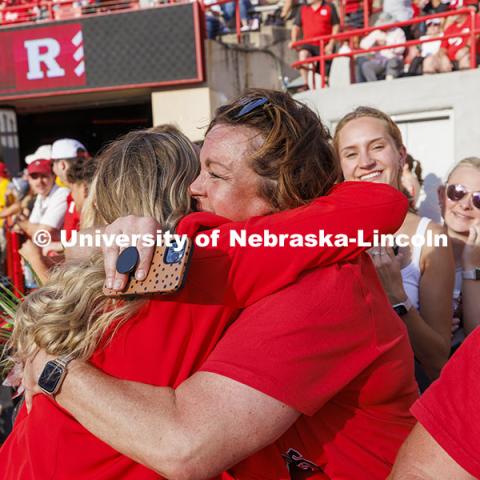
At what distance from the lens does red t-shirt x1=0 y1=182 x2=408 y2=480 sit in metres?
1.38

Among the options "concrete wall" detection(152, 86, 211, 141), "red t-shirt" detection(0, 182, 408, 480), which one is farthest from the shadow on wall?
"concrete wall" detection(152, 86, 211, 141)

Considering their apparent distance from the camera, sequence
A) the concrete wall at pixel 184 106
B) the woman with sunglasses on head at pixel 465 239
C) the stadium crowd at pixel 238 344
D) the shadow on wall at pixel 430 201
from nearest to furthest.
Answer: the stadium crowd at pixel 238 344, the woman with sunglasses on head at pixel 465 239, the shadow on wall at pixel 430 201, the concrete wall at pixel 184 106

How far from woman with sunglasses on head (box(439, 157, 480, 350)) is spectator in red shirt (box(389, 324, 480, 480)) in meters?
1.79

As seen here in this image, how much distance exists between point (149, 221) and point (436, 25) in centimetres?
866

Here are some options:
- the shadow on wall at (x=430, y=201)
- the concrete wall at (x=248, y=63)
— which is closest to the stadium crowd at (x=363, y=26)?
the concrete wall at (x=248, y=63)

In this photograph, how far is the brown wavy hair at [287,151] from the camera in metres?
1.57

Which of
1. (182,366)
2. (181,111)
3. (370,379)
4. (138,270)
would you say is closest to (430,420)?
(370,379)

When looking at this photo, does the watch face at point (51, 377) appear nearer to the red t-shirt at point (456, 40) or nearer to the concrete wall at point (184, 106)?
the red t-shirt at point (456, 40)

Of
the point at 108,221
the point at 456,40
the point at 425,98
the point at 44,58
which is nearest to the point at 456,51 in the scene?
the point at 456,40

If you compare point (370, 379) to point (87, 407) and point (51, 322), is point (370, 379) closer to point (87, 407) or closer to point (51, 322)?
point (87, 407)

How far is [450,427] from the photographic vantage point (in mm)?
1173

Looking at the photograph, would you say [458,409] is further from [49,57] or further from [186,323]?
[49,57]

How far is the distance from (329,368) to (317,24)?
902 cm

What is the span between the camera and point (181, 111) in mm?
10836
